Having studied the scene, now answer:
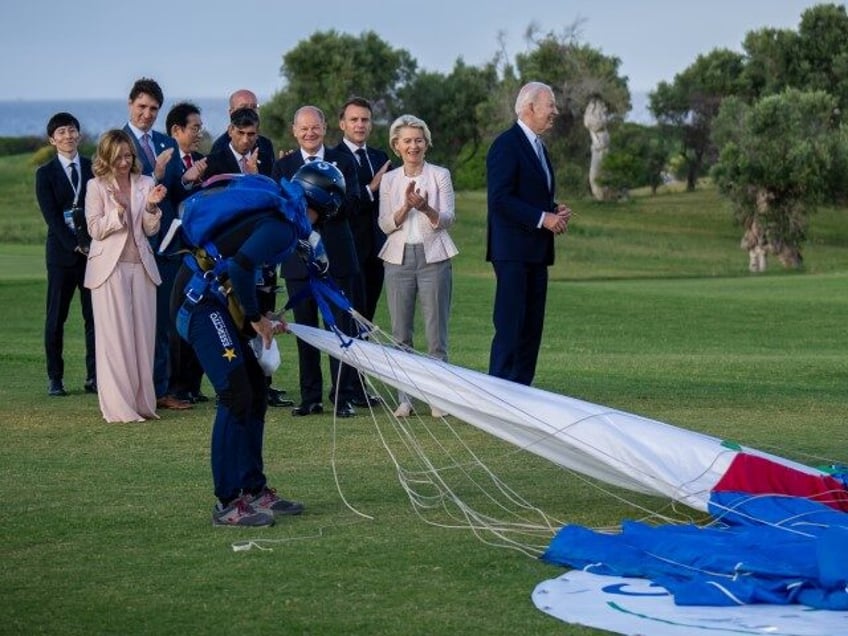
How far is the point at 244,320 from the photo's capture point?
899 cm

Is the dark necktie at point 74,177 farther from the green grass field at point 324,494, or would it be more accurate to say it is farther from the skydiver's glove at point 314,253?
the skydiver's glove at point 314,253

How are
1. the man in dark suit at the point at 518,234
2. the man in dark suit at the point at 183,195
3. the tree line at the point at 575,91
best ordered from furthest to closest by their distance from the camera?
the tree line at the point at 575,91
the man in dark suit at the point at 183,195
the man in dark suit at the point at 518,234

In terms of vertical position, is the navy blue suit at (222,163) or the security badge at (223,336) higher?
the navy blue suit at (222,163)

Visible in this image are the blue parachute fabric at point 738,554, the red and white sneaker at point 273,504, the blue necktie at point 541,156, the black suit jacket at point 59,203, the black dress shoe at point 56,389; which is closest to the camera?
the blue parachute fabric at point 738,554

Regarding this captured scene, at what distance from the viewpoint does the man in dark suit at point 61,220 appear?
14.6m

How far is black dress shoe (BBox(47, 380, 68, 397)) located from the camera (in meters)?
15.0

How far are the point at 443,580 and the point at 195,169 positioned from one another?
269 inches

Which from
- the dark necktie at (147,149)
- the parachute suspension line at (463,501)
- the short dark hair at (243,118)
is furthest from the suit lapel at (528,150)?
the dark necktie at (147,149)

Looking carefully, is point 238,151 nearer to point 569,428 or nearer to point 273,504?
point 273,504

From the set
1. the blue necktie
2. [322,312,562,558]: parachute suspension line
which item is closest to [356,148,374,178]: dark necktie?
the blue necktie

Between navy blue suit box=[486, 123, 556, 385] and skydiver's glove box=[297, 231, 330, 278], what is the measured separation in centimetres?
358

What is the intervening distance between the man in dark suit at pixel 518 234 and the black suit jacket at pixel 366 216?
158 centimetres

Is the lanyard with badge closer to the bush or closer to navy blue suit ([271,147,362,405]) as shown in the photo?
navy blue suit ([271,147,362,405])

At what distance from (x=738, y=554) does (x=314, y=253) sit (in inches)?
114
